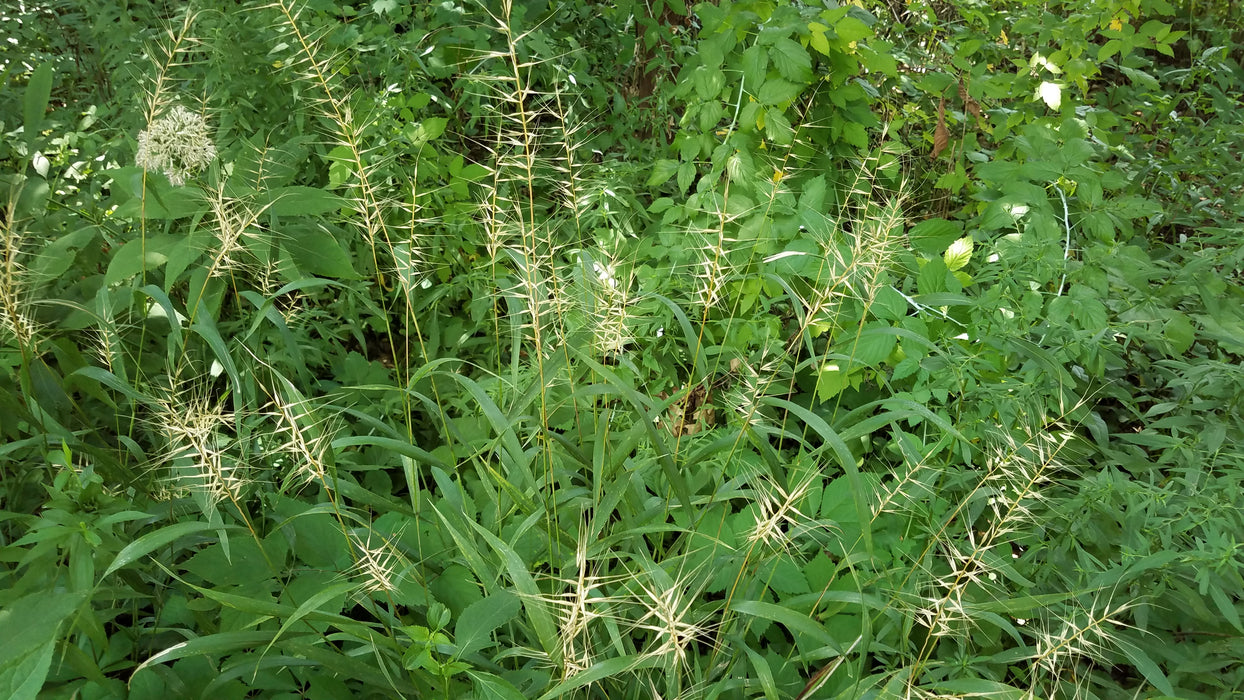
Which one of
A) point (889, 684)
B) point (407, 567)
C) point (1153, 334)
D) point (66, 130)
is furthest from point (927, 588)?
point (66, 130)

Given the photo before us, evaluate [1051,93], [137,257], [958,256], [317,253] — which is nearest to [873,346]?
[958,256]

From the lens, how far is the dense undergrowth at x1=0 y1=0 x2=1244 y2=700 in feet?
3.86

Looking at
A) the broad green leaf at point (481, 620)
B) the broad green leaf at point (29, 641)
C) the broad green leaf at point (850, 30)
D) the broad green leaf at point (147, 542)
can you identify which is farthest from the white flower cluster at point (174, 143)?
the broad green leaf at point (850, 30)

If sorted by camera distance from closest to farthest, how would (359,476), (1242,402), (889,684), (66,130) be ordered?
(889,684), (1242,402), (359,476), (66,130)

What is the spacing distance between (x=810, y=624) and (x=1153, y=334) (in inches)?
43.0

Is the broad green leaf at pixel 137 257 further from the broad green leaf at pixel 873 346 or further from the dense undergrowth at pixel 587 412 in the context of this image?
the broad green leaf at pixel 873 346

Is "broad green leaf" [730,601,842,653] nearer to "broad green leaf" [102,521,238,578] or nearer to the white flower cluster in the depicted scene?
"broad green leaf" [102,521,238,578]

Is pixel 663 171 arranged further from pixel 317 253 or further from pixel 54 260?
pixel 54 260

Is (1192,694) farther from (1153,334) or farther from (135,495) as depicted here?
(135,495)

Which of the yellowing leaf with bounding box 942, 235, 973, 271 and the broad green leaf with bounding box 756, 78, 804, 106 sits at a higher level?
the broad green leaf with bounding box 756, 78, 804, 106

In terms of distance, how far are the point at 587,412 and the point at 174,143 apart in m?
0.99

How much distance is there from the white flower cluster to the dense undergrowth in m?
0.01

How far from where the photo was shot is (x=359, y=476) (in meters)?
1.86

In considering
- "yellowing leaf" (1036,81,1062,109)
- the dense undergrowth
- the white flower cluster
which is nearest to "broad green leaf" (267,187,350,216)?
the dense undergrowth
